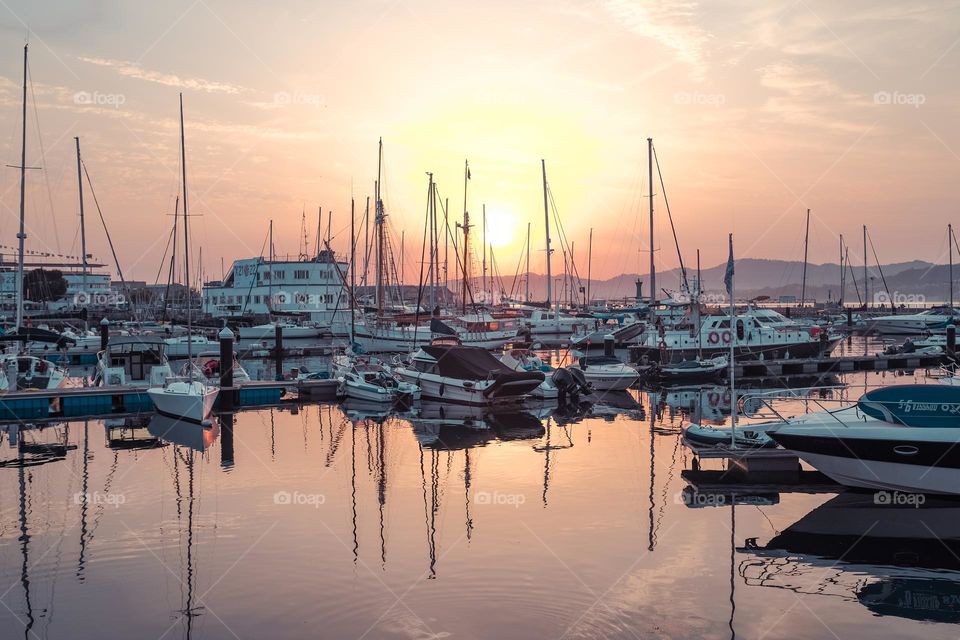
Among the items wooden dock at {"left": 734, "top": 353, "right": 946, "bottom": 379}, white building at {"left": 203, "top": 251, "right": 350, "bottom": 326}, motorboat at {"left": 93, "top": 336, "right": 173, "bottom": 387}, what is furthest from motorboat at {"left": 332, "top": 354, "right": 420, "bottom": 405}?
white building at {"left": 203, "top": 251, "right": 350, "bottom": 326}

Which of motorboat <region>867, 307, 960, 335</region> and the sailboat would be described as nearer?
the sailboat

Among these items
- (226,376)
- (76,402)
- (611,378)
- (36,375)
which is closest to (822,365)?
(611,378)

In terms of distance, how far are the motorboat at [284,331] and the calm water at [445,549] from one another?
44369 mm

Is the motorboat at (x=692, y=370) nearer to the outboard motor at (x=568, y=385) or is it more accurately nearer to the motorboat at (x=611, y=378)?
the motorboat at (x=611, y=378)

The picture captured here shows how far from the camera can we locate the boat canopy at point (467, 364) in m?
→ 33.5

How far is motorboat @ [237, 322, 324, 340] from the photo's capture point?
68.5 m

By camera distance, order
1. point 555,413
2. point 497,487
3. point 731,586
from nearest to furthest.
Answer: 1. point 731,586
2. point 497,487
3. point 555,413

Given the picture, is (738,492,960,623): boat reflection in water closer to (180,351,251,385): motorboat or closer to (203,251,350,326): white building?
(180,351,251,385): motorboat

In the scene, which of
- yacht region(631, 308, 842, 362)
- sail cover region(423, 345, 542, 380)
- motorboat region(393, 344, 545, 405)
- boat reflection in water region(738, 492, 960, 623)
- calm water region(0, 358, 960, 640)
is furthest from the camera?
yacht region(631, 308, 842, 362)

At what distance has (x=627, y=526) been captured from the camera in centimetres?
1634

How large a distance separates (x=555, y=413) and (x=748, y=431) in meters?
11.4

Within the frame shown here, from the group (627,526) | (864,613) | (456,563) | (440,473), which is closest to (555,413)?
(440,473)


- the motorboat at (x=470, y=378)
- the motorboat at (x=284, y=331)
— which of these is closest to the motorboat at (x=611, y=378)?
the motorboat at (x=470, y=378)

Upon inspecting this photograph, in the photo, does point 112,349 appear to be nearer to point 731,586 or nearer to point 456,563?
point 456,563
